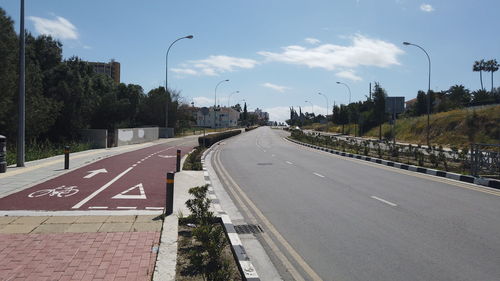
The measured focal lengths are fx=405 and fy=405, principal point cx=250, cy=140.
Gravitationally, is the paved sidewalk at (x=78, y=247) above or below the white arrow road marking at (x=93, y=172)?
above

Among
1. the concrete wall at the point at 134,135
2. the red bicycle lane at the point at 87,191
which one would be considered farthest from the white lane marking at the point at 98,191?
the concrete wall at the point at 134,135

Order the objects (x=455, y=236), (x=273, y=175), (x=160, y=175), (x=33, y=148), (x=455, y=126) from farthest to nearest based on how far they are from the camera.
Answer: (x=455, y=126), (x=33, y=148), (x=273, y=175), (x=160, y=175), (x=455, y=236)

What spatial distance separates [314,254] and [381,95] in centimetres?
6055

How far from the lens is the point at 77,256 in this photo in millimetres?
5281

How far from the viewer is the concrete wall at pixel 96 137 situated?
1176 inches

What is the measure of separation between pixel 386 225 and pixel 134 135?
32.2m

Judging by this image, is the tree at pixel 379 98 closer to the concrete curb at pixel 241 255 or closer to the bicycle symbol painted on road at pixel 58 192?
the bicycle symbol painted on road at pixel 58 192

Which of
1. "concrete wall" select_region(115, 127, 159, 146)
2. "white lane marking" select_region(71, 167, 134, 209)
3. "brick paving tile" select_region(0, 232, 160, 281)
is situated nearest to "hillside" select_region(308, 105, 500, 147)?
"concrete wall" select_region(115, 127, 159, 146)

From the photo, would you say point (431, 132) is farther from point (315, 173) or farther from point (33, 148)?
point (33, 148)

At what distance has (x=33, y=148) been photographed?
23.8m

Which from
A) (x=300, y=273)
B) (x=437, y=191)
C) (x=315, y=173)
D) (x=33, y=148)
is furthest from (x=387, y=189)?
(x=33, y=148)

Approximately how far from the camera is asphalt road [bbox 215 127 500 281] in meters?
5.18

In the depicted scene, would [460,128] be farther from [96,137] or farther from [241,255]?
[241,255]

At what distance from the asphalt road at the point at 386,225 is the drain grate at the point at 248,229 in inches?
13.7
